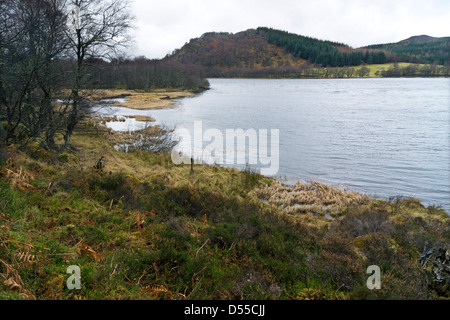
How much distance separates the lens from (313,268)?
4605 mm

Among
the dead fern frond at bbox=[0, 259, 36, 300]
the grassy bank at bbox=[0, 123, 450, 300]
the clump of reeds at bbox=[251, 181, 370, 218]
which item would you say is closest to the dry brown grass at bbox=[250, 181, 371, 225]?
the clump of reeds at bbox=[251, 181, 370, 218]

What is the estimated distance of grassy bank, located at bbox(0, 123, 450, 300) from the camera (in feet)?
12.3

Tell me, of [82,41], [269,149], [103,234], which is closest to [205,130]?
[269,149]

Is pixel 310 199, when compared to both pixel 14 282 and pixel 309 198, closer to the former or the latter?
pixel 309 198

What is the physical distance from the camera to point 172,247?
4707 millimetres

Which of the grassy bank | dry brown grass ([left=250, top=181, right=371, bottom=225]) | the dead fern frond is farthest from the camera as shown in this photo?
dry brown grass ([left=250, top=181, right=371, bottom=225])

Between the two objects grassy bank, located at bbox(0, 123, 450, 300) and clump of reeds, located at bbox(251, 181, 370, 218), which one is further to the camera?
clump of reeds, located at bbox(251, 181, 370, 218)

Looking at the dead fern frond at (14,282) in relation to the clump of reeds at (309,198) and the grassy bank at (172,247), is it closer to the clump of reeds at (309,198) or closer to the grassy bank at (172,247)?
the grassy bank at (172,247)

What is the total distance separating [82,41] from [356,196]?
47.9ft

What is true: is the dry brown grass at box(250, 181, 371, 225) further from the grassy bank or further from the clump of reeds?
the grassy bank

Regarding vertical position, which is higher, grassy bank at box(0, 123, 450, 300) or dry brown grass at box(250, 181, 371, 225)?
grassy bank at box(0, 123, 450, 300)

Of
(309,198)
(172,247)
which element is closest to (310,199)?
(309,198)
